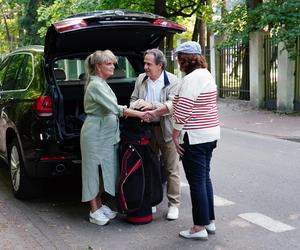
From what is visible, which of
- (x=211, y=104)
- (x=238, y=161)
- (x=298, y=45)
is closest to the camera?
(x=211, y=104)

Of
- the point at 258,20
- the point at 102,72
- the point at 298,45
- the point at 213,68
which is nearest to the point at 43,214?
the point at 102,72

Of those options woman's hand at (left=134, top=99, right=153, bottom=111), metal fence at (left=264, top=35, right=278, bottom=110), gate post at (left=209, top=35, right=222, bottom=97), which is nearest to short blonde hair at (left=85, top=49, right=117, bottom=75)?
woman's hand at (left=134, top=99, right=153, bottom=111)

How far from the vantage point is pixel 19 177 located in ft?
18.7

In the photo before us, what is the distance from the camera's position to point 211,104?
4.39 metres

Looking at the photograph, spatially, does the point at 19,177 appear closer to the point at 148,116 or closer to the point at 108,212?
the point at 108,212

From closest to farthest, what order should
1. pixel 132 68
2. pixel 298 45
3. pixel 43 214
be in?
pixel 43 214, pixel 132 68, pixel 298 45

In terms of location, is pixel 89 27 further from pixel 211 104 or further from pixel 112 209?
pixel 112 209

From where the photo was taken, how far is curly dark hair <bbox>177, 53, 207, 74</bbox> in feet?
14.3

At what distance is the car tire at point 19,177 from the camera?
564 cm

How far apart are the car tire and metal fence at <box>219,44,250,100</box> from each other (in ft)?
35.9

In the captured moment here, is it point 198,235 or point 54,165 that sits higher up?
point 54,165

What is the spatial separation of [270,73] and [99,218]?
35.3 ft

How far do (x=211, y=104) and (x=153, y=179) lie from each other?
104 cm

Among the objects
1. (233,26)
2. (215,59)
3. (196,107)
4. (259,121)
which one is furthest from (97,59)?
(215,59)
